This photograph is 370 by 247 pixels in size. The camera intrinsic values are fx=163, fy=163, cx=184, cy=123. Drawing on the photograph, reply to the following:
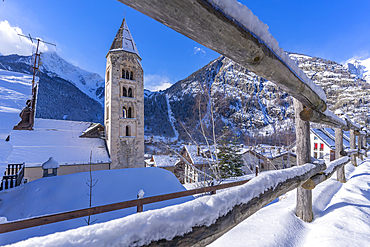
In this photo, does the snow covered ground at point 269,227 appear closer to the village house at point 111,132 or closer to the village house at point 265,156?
the village house at point 265,156

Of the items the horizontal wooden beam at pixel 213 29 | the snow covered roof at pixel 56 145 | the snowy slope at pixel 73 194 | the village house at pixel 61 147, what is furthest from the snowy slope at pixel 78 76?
the horizontal wooden beam at pixel 213 29

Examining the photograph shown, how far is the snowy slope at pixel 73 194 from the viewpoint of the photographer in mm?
4316

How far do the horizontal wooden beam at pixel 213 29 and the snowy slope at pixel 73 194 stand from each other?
200 inches

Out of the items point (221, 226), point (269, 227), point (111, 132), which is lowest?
point (269, 227)

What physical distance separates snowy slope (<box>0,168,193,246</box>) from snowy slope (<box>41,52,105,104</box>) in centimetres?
9112

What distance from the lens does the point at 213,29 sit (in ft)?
2.86

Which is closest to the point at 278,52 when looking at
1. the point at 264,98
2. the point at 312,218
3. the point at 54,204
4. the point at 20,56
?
the point at 312,218

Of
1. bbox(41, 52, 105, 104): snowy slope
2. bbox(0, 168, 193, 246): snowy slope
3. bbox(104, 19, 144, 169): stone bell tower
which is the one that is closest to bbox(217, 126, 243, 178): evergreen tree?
bbox(104, 19, 144, 169): stone bell tower

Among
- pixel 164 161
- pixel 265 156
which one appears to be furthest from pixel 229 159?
pixel 164 161

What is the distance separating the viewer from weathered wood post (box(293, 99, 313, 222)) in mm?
2598

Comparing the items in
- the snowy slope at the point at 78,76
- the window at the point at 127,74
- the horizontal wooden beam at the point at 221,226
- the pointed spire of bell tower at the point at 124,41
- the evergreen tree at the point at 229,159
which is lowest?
the evergreen tree at the point at 229,159

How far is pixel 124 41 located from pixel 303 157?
17804 millimetres

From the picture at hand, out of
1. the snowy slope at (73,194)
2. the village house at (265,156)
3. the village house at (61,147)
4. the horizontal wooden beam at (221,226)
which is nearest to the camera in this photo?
the horizontal wooden beam at (221,226)

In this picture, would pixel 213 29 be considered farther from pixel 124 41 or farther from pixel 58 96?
pixel 58 96
